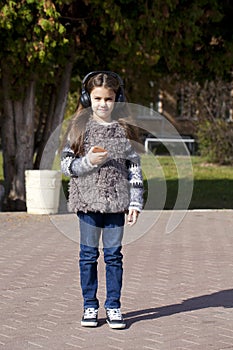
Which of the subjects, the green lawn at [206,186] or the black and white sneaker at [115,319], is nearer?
the black and white sneaker at [115,319]

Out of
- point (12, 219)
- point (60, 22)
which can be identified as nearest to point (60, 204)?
point (12, 219)

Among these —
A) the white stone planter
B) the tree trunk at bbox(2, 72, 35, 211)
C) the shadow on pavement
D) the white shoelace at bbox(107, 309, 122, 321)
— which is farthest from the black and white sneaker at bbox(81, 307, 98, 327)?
the tree trunk at bbox(2, 72, 35, 211)

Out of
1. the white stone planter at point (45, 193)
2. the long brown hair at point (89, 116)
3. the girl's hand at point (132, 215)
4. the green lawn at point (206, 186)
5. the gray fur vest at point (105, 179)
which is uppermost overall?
the long brown hair at point (89, 116)

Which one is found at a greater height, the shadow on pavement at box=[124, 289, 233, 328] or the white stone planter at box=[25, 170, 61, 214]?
the white stone planter at box=[25, 170, 61, 214]

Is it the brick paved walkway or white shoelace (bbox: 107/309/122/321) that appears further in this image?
white shoelace (bbox: 107/309/122/321)

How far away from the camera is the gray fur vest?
660cm

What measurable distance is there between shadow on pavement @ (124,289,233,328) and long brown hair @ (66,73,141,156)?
1398mm

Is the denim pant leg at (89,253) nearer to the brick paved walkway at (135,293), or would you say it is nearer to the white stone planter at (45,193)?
the brick paved walkway at (135,293)

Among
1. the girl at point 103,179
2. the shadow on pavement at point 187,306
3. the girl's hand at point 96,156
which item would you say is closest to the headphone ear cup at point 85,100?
the girl at point 103,179

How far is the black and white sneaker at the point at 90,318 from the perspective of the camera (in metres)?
6.78

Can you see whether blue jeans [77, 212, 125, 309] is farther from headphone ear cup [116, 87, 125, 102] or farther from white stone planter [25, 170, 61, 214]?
white stone planter [25, 170, 61, 214]

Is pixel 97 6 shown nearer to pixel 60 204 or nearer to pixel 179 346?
pixel 60 204

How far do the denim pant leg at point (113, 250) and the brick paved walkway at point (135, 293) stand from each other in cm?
28

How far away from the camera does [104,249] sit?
677 cm
